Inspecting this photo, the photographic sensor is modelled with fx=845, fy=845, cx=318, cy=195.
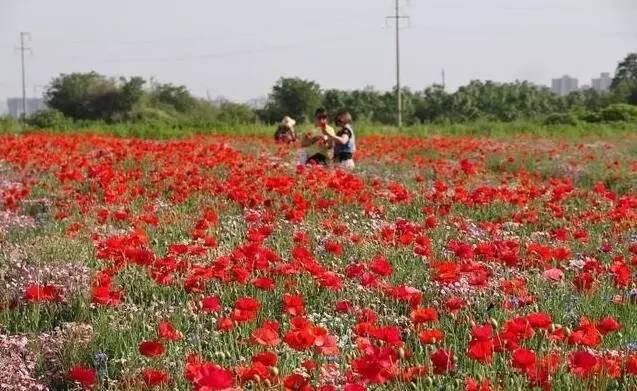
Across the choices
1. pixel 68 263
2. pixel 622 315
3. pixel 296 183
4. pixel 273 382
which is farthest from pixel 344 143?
pixel 273 382

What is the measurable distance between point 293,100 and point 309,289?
50843 mm

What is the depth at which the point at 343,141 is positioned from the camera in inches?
468

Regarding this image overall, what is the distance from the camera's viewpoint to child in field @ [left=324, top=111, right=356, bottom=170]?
12.0 meters

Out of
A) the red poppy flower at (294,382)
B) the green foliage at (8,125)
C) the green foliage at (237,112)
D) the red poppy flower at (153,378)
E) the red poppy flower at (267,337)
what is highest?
the green foliage at (237,112)

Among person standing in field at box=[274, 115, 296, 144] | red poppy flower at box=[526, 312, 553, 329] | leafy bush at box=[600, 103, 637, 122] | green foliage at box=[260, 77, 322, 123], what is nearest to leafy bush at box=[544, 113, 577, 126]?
leafy bush at box=[600, 103, 637, 122]

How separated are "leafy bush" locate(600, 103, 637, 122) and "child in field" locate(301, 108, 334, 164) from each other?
30.2 meters

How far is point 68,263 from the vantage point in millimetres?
5223

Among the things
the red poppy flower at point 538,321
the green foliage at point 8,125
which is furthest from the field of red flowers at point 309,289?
the green foliage at point 8,125

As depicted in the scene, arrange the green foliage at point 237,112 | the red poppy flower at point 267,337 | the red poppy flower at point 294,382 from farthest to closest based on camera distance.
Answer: the green foliage at point 237,112
the red poppy flower at point 267,337
the red poppy flower at point 294,382

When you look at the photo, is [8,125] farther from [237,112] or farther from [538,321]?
[538,321]

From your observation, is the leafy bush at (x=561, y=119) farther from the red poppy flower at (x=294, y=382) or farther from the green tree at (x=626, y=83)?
the red poppy flower at (x=294, y=382)

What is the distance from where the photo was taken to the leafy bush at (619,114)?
3954 cm

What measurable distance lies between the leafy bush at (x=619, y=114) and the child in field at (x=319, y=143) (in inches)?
1190

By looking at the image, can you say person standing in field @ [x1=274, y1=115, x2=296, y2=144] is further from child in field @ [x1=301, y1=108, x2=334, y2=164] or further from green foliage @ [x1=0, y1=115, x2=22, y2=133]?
green foliage @ [x1=0, y1=115, x2=22, y2=133]
